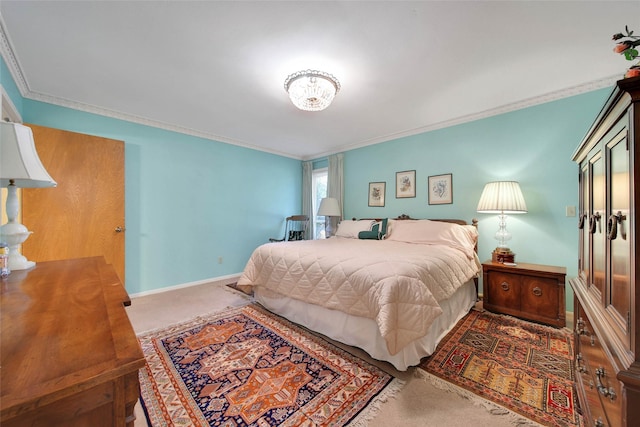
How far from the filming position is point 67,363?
496 millimetres

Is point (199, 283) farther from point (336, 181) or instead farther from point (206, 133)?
point (336, 181)

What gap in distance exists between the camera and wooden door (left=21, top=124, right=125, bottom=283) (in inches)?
99.8

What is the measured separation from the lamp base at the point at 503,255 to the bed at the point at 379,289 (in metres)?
0.20

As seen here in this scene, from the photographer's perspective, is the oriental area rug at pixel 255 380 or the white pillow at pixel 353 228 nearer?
the oriental area rug at pixel 255 380

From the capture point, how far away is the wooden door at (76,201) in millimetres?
2535

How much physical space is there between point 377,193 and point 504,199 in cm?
187

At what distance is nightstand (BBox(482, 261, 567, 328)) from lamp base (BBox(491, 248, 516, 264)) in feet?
0.28

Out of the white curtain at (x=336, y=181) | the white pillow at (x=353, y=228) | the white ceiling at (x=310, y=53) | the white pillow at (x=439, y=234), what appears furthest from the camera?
the white curtain at (x=336, y=181)

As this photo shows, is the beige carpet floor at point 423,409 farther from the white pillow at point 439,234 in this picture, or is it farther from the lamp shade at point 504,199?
the lamp shade at point 504,199

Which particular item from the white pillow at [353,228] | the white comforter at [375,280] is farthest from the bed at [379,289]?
the white pillow at [353,228]

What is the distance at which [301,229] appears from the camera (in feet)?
16.7

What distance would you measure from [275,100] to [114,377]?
9.31 feet

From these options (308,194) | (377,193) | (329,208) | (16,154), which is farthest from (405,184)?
(16,154)

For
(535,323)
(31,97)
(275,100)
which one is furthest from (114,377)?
(31,97)
